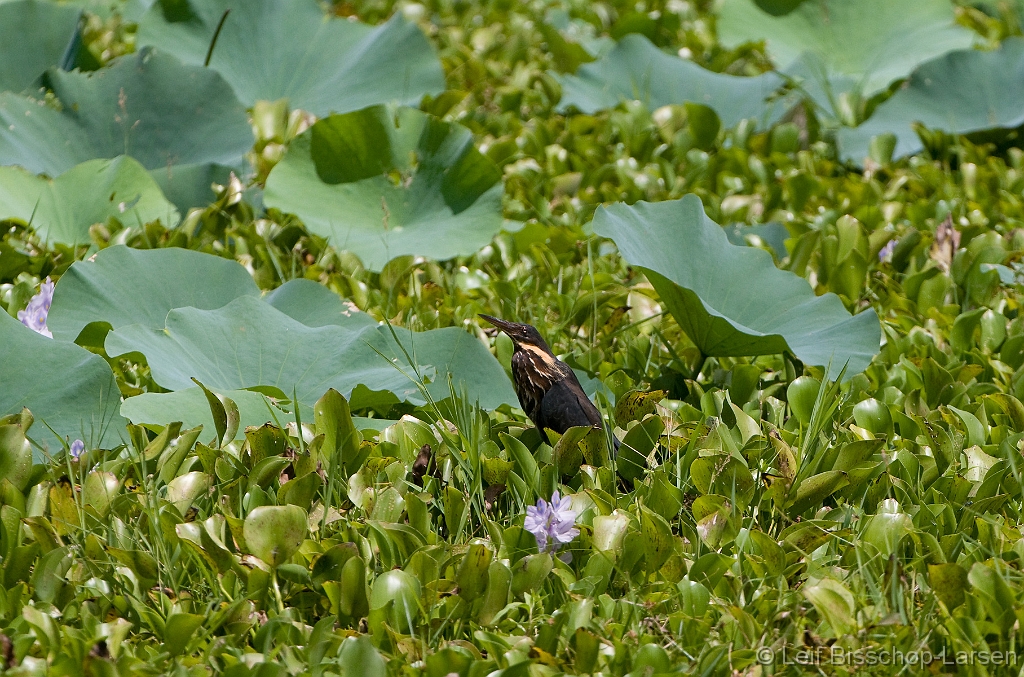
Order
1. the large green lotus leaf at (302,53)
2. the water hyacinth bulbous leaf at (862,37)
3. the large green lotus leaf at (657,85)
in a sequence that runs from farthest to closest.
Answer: the water hyacinth bulbous leaf at (862,37) → the large green lotus leaf at (657,85) → the large green lotus leaf at (302,53)

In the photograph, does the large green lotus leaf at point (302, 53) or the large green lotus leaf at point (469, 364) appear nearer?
the large green lotus leaf at point (469, 364)

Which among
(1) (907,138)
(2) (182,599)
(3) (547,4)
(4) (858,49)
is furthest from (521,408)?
(3) (547,4)

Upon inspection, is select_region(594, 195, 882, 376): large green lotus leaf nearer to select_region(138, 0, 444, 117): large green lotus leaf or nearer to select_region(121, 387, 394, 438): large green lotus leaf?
select_region(121, 387, 394, 438): large green lotus leaf

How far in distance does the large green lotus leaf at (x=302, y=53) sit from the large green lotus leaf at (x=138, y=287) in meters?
1.88

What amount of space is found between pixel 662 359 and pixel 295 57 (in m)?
2.48

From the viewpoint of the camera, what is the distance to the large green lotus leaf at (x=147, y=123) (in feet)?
13.4

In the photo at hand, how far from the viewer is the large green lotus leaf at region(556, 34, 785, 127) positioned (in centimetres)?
549

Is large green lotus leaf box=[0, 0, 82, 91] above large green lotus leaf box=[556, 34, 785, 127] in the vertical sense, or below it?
above

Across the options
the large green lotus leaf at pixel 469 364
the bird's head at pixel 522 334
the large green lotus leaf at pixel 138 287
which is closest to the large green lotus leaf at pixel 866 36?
the bird's head at pixel 522 334

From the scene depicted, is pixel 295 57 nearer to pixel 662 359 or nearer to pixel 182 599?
pixel 662 359

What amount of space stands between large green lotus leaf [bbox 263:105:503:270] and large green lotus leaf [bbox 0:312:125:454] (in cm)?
144

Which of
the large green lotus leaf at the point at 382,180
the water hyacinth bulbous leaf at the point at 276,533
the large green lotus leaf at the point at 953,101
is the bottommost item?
the large green lotus leaf at the point at 953,101

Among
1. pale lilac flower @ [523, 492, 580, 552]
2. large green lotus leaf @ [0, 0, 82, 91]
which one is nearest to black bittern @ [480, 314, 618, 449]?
pale lilac flower @ [523, 492, 580, 552]

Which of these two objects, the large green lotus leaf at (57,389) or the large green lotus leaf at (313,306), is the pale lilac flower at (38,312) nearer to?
the large green lotus leaf at (57,389)
